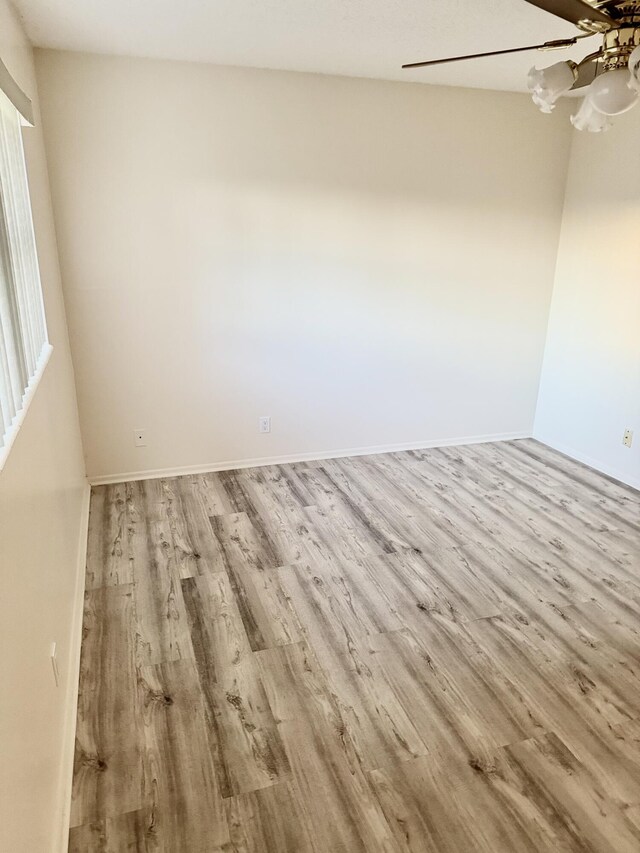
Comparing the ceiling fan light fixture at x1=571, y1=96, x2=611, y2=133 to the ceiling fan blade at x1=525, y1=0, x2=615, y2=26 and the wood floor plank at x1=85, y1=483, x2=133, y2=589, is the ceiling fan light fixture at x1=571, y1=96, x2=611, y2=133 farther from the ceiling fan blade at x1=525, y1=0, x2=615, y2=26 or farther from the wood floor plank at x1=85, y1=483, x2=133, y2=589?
the wood floor plank at x1=85, y1=483, x2=133, y2=589

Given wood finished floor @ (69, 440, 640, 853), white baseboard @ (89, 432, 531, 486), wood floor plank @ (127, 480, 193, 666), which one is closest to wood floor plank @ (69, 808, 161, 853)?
wood finished floor @ (69, 440, 640, 853)

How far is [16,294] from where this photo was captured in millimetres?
1772

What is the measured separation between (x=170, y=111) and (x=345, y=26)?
3.97 ft

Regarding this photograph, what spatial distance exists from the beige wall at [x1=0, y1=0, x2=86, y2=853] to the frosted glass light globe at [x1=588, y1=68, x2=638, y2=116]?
1.89 m

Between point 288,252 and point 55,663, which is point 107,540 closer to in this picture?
point 55,663

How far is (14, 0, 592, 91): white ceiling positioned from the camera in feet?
7.98

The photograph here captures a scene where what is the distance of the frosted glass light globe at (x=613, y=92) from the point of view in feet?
5.07

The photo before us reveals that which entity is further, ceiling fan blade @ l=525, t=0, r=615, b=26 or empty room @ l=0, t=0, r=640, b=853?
empty room @ l=0, t=0, r=640, b=853

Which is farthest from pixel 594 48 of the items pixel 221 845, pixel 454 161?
pixel 221 845

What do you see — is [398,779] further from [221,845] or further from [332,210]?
[332,210]

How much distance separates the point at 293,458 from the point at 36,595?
2.75 m

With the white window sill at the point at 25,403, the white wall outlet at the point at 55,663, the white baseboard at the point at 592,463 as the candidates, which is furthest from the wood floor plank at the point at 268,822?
the white baseboard at the point at 592,463

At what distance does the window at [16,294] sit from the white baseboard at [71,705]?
1.00m

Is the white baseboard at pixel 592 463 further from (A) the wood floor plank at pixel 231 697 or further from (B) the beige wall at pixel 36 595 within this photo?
(B) the beige wall at pixel 36 595
